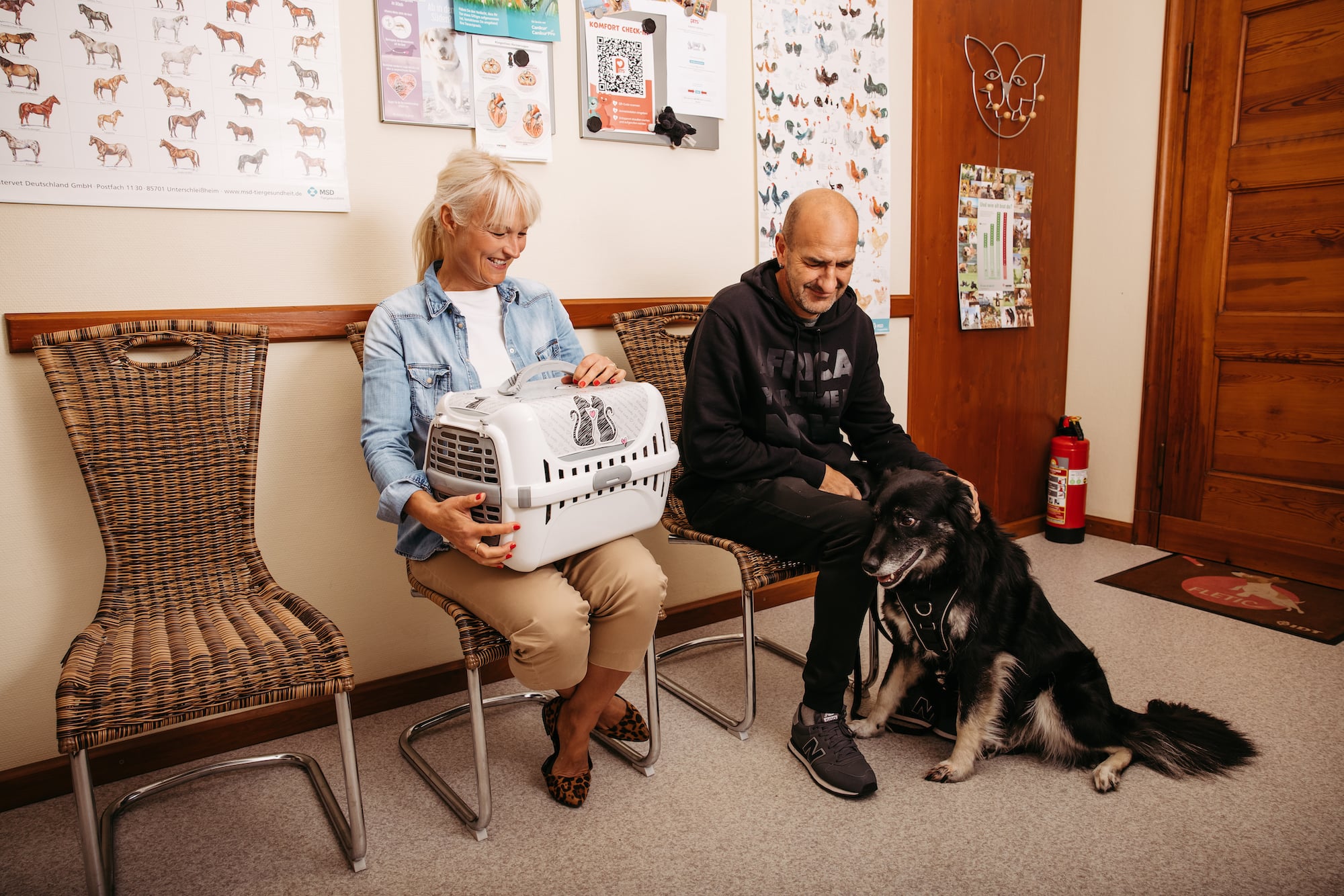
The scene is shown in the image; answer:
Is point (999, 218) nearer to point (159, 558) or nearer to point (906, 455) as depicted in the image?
point (906, 455)

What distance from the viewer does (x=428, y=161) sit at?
1.92m

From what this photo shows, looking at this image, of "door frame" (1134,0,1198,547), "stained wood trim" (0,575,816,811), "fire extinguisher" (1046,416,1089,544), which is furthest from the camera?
"fire extinguisher" (1046,416,1089,544)

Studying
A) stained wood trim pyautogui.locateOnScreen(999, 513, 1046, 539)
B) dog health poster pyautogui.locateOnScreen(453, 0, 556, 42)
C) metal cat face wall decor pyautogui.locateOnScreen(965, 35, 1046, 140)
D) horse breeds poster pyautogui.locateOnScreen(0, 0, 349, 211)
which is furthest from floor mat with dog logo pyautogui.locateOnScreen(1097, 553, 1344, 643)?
horse breeds poster pyautogui.locateOnScreen(0, 0, 349, 211)

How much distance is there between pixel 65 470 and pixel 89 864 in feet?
2.62

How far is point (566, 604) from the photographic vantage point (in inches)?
58.6

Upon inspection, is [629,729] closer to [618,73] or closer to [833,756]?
[833,756]

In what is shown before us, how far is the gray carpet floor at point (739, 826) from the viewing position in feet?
4.64

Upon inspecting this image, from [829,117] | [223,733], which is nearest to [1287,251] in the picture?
[829,117]

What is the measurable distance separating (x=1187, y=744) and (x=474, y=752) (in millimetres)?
1473

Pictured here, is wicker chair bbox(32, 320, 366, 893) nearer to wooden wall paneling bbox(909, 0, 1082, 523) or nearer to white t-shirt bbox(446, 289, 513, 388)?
white t-shirt bbox(446, 289, 513, 388)

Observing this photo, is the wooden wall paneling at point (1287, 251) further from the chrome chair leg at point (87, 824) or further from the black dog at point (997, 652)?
the chrome chair leg at point (87, 824)

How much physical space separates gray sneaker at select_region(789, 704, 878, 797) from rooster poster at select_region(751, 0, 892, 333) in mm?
1409

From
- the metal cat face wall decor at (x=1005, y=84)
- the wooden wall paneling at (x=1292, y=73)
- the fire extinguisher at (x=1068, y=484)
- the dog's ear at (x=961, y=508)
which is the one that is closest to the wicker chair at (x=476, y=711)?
the dog's ear at (x=961, y=508)

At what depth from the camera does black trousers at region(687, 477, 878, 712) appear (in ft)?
5.60
